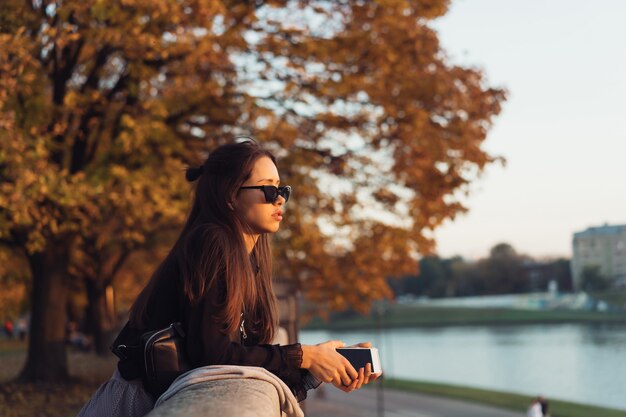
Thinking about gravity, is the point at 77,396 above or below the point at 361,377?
below

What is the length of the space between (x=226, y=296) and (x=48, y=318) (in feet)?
47.2

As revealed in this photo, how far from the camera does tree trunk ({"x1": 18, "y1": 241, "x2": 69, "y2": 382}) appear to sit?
52.2 feet

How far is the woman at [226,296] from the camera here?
8.14ft

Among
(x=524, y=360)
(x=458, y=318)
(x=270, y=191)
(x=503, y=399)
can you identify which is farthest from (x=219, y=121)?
(x=458, y=318)

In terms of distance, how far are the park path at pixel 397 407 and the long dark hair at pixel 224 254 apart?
71.9 ft

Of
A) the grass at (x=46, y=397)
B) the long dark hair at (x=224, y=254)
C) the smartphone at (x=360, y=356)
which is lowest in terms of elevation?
the grass at (x=46, y=397)

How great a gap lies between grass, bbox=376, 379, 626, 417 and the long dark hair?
26229mm

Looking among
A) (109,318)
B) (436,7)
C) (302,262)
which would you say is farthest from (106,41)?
(109,318)

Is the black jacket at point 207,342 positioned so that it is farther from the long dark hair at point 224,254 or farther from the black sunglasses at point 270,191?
the black sunglasses at point 270,191

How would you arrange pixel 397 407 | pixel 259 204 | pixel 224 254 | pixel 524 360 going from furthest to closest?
pixel 524 360, pixel 397 407, pixel 259 204, pixel 224 254

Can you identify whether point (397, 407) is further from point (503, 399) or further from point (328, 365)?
point (328, 365)

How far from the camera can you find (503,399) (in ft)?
107

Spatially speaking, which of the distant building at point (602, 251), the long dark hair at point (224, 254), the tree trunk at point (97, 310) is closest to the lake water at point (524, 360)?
the tree trunk at point (97, 310)

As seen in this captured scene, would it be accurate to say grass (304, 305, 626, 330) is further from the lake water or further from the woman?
the woman
